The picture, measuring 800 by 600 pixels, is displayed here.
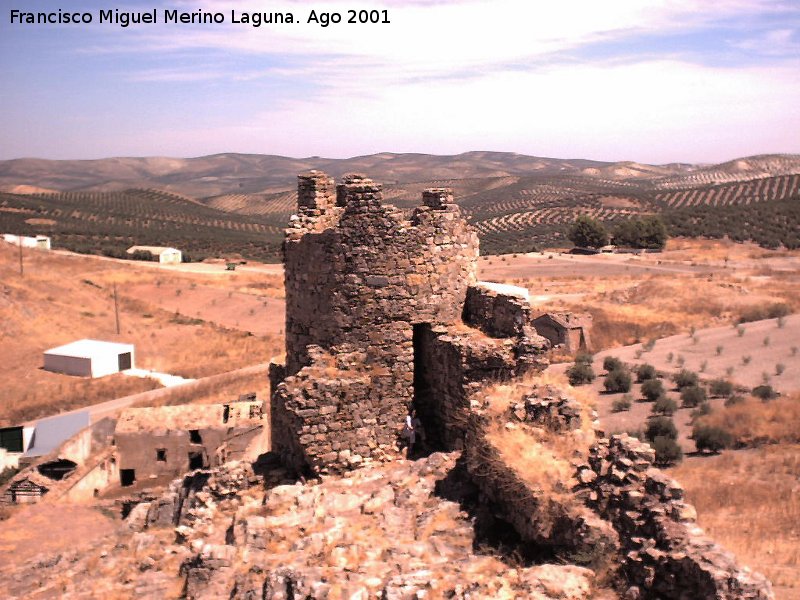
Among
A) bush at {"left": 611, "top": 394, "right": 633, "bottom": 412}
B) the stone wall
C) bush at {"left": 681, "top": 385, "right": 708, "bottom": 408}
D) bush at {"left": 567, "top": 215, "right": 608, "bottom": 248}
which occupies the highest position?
the stone wall

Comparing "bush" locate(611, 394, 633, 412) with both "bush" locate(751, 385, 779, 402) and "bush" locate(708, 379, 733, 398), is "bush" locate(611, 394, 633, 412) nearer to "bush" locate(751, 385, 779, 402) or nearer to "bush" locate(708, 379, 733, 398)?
"bush" locate(708, 379, 733, 398)

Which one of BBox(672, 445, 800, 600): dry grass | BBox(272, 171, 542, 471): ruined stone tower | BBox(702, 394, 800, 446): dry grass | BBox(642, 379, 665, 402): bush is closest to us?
BBox(272, 171, 542, 471): ruined stone tower

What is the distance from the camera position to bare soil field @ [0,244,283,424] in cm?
2994

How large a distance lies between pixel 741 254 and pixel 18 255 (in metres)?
51.5

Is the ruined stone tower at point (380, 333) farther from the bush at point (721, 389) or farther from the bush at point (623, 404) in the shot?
the bush at point (721, 389)

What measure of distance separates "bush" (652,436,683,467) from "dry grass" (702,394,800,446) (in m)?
1.80

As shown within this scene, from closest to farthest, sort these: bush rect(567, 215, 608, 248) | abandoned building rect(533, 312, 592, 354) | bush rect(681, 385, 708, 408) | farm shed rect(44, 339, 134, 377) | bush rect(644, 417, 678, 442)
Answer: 1. bush rect(644, 417, 678, 442)
2. bush rect(681, 385, 708, 408)
3. abandoned building rect(533, 312, 592, 354)
4. farm shed rect(44, 339, 134, 377)
5. bush rect(567, 215, 608, 248)

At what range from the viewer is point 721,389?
24.0 m

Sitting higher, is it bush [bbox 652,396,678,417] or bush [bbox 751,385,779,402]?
bush [bbox 751,385,779,402]

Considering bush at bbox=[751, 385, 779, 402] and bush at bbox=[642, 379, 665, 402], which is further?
bush at bbox=[642, 379, 665, 402]

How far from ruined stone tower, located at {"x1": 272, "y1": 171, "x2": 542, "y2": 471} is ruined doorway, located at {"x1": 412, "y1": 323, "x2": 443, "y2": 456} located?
13 mm

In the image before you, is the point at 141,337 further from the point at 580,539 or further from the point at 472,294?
the point at 580,539

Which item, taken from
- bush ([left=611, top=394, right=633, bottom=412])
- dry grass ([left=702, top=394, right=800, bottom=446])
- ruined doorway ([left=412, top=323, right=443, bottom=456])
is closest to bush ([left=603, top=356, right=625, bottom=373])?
bush ([left=611, top=394, right=633, bottom=412])

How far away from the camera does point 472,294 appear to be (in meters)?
9.72
